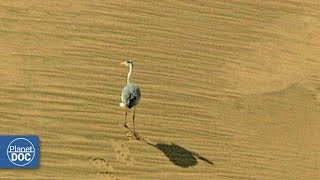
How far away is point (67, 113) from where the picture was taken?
1459 cm

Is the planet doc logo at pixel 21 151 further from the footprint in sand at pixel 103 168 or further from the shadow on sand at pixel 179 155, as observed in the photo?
the shadow on sand at pixel 179 155

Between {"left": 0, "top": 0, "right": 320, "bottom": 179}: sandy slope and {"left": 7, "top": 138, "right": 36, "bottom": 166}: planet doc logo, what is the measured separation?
0.24 meters

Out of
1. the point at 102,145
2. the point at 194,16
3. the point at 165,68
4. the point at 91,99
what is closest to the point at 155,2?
the point at 194,16

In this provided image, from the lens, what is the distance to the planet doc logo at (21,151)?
1359 centimetres

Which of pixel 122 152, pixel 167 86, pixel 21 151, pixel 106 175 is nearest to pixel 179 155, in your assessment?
pixel 122 152

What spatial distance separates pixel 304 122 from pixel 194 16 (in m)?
4.21

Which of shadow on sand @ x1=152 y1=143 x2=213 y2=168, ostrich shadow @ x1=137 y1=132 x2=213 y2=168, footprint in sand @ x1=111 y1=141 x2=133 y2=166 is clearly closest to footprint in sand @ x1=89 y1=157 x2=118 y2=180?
footprint in sand @ x1=111 y1=141 x2=133 y2=166

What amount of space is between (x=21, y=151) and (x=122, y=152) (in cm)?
218

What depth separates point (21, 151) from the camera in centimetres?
1372

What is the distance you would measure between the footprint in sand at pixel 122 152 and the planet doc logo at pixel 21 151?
5.83 ft

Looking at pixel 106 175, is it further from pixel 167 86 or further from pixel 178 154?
pixel 167 86

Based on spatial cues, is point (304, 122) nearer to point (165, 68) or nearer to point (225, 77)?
point (225, 77)

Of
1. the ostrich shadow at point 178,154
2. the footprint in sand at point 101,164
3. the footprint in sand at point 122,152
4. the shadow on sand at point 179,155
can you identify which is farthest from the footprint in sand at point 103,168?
the shadow on sand at point 179,155

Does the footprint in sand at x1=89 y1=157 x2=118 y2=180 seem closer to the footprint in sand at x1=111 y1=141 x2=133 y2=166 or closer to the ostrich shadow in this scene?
the footprint in sand at x1=111 y1=141 x2=133 y2=166
